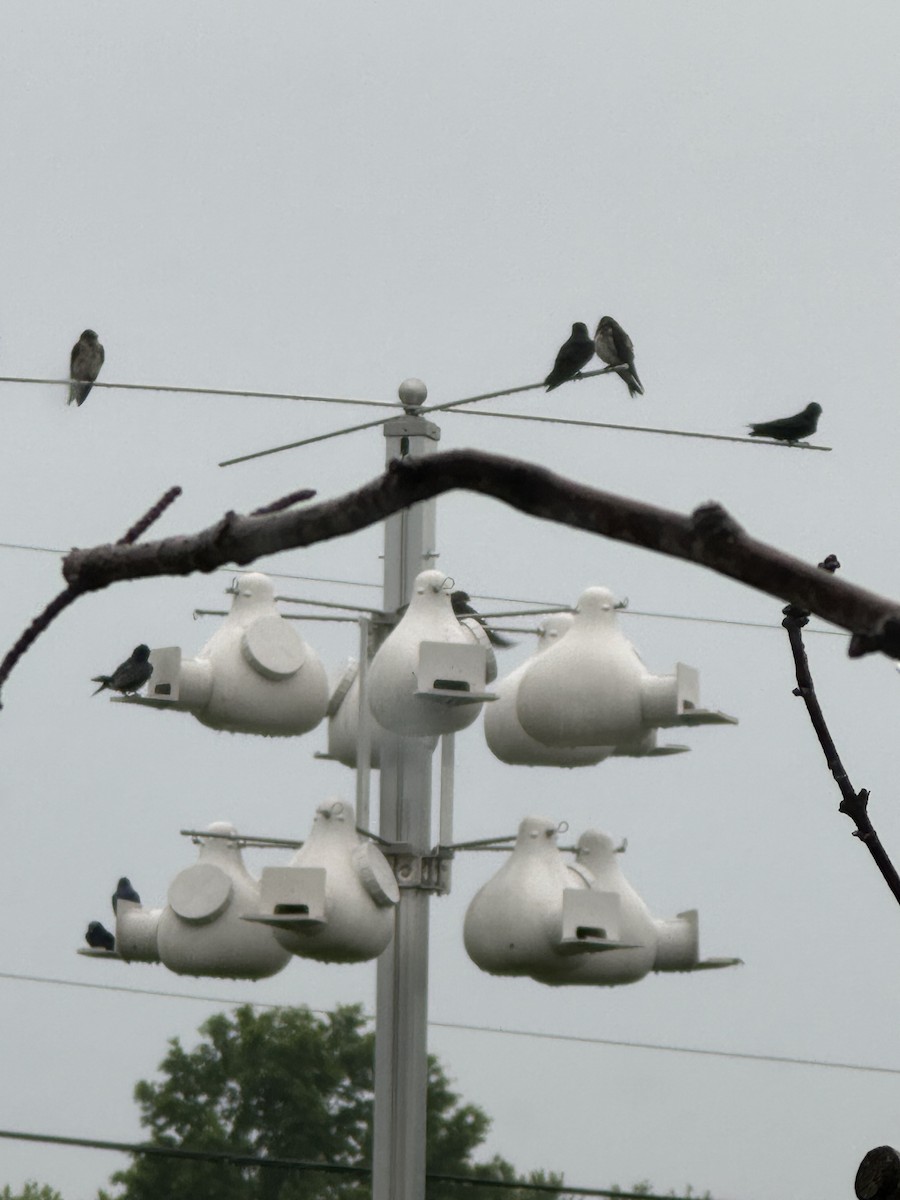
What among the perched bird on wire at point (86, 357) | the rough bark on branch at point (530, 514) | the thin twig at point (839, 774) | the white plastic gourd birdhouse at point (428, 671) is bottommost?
the rough bark on branch at point (530, 514)

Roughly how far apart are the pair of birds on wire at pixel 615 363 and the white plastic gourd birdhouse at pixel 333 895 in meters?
1.80

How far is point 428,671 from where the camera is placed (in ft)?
26.7

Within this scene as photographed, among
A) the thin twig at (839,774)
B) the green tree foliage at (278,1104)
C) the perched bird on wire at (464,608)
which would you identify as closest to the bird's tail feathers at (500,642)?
the perched bird on wire at (464,608)

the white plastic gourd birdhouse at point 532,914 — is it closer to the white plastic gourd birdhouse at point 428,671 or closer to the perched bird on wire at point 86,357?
the white plastic gourd birdhouse at point 428,671

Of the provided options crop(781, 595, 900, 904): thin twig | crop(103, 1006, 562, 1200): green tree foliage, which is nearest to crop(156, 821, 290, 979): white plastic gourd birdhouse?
crop(781, 595, 900, 904): thin twig

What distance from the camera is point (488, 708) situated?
9.26 m

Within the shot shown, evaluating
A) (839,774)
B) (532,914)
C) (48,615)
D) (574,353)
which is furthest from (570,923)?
(48,615)

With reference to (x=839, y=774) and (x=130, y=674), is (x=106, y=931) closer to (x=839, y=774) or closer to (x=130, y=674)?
(x=130, y=674)

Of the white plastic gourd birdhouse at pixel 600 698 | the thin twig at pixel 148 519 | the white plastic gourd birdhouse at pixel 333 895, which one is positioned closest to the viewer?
the thin twig at pixel 148 519

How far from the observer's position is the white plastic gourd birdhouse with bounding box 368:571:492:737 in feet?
26.8

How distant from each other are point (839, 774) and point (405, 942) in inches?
254

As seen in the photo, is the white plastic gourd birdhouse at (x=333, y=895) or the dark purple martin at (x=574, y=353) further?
the dark purple martin at (x=574, y=353)

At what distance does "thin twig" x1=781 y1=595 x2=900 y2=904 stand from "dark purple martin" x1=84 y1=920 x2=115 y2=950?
715 cm

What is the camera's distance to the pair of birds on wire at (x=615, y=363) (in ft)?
31.7
